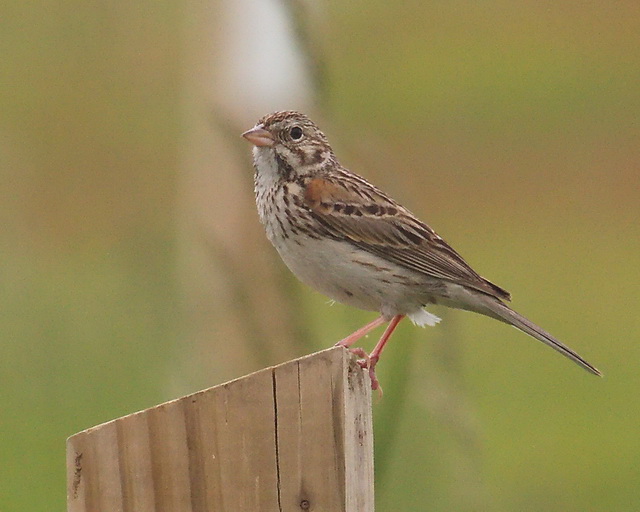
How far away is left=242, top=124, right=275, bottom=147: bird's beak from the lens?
16.5ft

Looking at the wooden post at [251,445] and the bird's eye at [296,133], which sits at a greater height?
the bird's eye at [296,133]

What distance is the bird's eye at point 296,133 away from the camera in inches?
204

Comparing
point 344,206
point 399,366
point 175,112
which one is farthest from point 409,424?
point 175,112

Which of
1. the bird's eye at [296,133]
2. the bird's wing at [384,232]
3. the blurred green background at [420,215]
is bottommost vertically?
the bird's wing at [384,232]

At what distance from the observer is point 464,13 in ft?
61.6

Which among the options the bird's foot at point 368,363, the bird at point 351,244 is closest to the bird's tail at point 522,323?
the bird at point 351,244

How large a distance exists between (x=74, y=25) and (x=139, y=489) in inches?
537

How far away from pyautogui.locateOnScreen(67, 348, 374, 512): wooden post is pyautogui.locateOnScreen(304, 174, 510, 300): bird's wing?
1967mm

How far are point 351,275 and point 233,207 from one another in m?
1.96

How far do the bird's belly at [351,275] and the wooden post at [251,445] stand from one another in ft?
5.98

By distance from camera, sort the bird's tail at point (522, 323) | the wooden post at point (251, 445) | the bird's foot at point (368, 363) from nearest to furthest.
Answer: the wooden post at point (251, 445) < the bird's foot at point (368, 363) < the bird's tail at point (522, 323)

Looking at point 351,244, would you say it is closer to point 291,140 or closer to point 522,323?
point 291,140

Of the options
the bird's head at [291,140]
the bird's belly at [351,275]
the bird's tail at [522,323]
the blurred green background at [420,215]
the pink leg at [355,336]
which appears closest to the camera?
the pink leg at [355,336]

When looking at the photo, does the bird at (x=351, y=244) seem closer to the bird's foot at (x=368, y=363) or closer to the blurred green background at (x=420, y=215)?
the blurred green background at (x=420, y=215)
